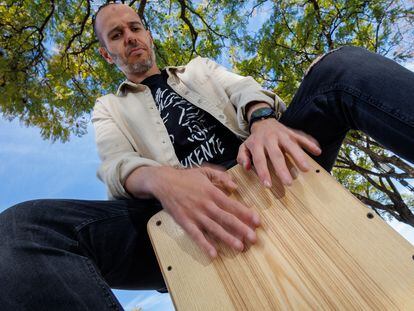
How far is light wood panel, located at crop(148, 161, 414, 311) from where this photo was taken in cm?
69

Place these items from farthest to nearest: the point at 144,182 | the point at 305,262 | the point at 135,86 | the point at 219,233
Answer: the point at 135,86, the point at 144,182, the point at 219,233, the point at 305,262

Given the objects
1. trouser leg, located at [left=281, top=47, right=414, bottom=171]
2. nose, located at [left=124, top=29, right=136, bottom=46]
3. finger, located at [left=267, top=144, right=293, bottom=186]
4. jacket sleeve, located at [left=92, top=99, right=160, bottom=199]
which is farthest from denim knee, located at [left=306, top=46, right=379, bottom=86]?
nose, located at [left=124, top=29, right=136, bottom=46]

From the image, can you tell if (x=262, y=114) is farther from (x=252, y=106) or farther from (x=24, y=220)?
(x=24, y=220)

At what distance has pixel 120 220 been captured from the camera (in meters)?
1.11

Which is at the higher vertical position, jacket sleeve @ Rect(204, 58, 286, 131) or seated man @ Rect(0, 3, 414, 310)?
jacket sleeve @ Rect(204, 58, 286, 131)

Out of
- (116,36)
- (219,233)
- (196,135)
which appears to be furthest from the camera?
(116,36)

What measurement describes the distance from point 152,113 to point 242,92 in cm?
57

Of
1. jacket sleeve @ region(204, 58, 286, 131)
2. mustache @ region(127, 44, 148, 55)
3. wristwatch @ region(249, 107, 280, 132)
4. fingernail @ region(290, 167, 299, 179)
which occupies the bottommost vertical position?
fingernail @ region(290, 167, 299, 179)

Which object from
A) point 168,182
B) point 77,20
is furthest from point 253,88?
point 77,20

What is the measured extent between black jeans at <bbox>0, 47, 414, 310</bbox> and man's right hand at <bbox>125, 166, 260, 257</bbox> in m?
0.20

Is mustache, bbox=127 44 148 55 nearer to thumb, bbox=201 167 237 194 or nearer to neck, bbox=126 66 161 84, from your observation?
neck, bbox=126 66 161 84

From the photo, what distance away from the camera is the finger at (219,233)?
2.78 ft

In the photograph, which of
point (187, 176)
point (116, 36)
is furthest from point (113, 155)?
point (116, 36)

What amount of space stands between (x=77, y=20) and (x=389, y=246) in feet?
18.4
